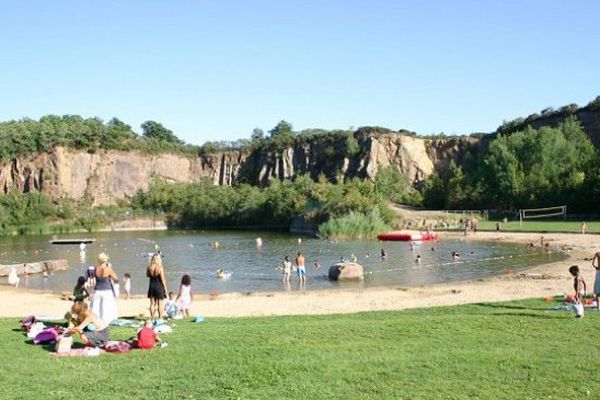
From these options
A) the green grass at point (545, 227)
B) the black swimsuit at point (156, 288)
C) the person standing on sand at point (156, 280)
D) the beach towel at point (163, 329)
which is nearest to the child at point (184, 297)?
the person standing on sand at point (156, 280)

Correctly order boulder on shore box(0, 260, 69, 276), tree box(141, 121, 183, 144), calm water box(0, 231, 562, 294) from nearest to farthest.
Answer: calm water box(0, 231, 562, 294), boulder on shore box(0, 260, 69, 276), tree box(141, 121, 183, 144)

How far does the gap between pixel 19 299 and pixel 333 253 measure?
29287 mm

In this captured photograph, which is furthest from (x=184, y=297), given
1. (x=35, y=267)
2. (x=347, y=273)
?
(x=35, y=267)

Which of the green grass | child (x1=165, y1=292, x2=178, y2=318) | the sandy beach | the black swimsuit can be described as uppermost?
the green grass

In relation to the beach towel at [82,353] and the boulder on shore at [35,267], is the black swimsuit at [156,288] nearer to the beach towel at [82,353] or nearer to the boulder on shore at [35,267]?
the beach towel at [82,353]

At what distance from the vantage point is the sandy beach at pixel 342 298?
2353 cm

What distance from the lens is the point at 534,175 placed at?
87.4 metres

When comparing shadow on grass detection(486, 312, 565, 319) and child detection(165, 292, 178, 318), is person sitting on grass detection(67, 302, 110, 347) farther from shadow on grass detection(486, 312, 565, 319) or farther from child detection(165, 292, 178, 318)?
shadow on grass detection(486, 312, 565, 319)

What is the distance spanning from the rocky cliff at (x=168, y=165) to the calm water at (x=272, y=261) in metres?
60.0

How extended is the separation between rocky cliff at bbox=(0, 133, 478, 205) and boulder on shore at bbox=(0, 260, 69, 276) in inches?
3332

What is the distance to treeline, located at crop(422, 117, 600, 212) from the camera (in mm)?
81250

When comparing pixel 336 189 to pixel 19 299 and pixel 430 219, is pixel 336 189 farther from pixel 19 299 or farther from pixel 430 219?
pixel 19 299

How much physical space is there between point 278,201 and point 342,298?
7598cm

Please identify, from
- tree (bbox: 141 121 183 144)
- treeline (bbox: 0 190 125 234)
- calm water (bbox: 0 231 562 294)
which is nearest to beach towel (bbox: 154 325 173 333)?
calm water (bbox: 0 231 562 294)
